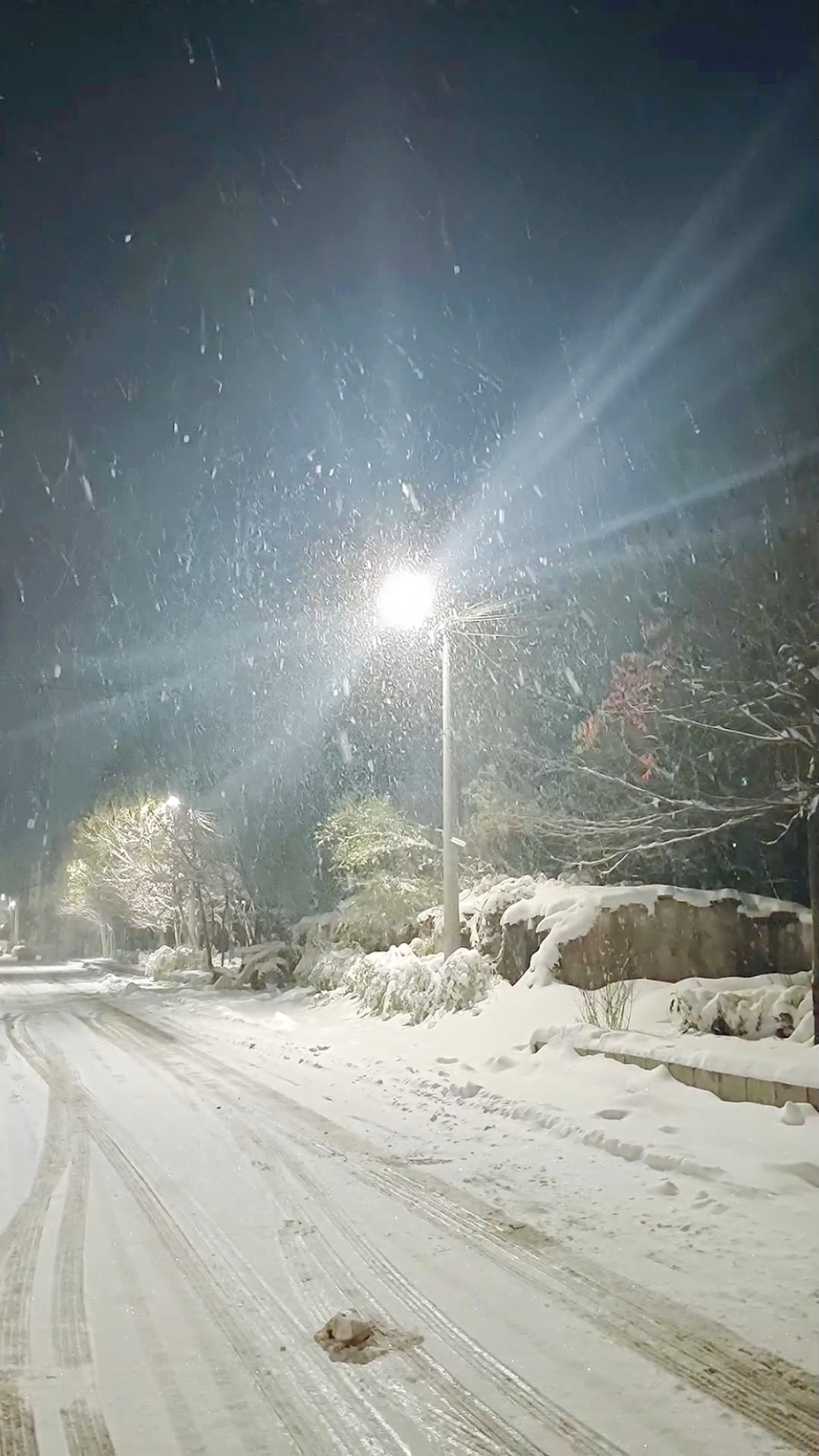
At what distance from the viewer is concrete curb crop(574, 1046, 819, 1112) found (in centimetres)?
788

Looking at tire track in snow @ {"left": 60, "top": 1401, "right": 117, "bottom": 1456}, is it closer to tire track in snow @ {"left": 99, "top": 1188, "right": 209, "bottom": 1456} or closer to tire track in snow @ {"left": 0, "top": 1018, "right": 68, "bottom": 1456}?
tire track in snow @ {"left": 0, "top": 1018, "right": 68, "bottom": 1456}

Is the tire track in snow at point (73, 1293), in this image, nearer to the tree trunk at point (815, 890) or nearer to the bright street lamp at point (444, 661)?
the tree trunk at point (815, 890)

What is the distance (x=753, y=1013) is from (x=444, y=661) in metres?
6.94

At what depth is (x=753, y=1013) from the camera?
34.1ft

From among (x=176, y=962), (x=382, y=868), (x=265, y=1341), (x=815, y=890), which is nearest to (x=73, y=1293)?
(x=265, y=1341)

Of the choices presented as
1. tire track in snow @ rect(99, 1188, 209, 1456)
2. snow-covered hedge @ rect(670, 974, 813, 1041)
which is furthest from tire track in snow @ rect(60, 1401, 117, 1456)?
snow-covered hedge @ rect(670, 974, 813, 1041)

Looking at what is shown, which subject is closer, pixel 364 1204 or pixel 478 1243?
pixel 478 1243

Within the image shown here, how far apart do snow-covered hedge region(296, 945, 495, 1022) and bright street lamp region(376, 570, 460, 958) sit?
0.39 meters

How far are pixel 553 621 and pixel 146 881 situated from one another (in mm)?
26358

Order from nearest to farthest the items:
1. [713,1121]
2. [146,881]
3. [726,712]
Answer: [713,1121]
[726,712]
[146,881]

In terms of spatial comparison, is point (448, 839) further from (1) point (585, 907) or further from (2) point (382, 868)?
(2) point (382, 868)

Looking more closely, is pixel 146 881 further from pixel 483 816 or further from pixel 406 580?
pixel 406 580

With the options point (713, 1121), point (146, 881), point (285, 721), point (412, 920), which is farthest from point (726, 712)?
point (146, 881)

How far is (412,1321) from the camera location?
472 cm
